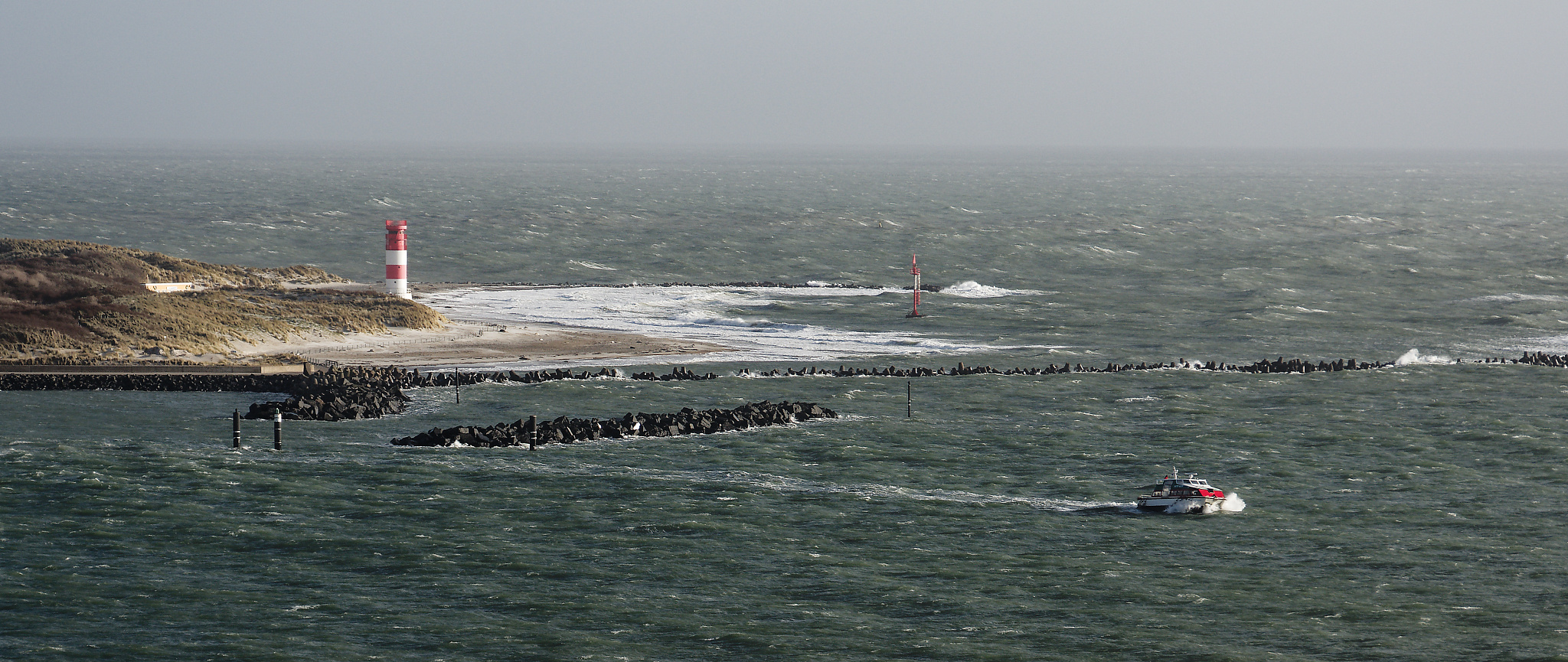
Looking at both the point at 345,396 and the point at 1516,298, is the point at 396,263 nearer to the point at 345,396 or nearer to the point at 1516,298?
the point at 345,396

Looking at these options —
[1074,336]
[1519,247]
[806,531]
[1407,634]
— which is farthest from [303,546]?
[1519,247]

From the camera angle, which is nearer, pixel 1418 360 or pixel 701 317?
pixel 1418 360

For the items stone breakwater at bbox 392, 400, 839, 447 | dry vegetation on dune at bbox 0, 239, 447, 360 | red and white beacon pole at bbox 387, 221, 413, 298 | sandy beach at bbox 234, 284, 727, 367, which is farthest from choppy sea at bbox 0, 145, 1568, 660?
dry vegetation on dune at bbox 0, 239, 447, 360

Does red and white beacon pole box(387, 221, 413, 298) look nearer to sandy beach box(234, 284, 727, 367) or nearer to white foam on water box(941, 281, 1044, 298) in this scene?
sandy beach box(234, 284, 727, 367)

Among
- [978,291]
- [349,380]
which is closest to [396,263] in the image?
[349,380]

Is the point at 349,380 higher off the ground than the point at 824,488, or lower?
higher

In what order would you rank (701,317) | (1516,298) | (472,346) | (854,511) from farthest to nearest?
(1516,298), (701,317), (472,346), (854,511)

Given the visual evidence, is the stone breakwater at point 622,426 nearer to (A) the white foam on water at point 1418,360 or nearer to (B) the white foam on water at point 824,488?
(B) the white foam on water at point 824,488
